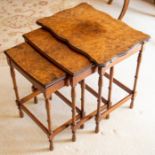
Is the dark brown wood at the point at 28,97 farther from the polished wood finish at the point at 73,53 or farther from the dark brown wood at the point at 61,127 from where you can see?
the dark brown wood at the point at 61,127

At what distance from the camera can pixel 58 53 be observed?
1.66 meters

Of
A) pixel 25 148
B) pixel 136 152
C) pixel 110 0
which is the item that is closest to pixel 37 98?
pixel 25 148

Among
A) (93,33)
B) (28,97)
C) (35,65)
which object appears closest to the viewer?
(35,65)

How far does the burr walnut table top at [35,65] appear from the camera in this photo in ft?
5.12

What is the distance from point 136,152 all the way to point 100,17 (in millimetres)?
805

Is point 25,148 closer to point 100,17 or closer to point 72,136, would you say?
point 72,136

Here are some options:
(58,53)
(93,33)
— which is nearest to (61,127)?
(58,53)

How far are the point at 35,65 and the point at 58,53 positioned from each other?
5.2 inches

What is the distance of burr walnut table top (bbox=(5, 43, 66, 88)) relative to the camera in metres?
1.56

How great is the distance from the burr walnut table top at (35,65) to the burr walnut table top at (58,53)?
Answer: 30 mm

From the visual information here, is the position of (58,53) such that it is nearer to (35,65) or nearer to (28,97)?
(35,65)

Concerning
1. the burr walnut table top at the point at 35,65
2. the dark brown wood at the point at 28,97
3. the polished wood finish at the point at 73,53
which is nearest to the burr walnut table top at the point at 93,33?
the polished wood finish at the point at 73,53

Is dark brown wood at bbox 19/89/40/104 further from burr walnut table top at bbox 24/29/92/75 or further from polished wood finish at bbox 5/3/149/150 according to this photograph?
burr walnut table top at bbox 24/29/92/75

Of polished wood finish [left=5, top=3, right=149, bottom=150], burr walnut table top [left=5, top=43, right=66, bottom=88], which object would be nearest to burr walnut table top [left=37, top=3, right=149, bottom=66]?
polished wood finish [left=5, top=3, right=149, bottom=150]
